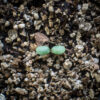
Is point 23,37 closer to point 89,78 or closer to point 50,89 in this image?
point 50,89

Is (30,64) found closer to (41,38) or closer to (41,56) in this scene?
(41,56)

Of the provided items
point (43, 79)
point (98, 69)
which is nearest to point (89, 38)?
point (98, 69)

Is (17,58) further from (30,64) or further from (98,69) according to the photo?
(98,69)

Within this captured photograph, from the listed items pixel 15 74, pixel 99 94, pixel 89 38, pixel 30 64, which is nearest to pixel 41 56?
pixel 30 64

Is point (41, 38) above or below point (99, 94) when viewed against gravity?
above

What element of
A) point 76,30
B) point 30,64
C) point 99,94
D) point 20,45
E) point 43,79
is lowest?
point 99,94

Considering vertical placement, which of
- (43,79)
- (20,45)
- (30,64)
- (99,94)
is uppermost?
(20,45)

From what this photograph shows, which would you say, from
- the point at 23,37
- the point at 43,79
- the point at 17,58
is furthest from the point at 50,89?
the point at 23,37

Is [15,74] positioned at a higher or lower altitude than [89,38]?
lower
